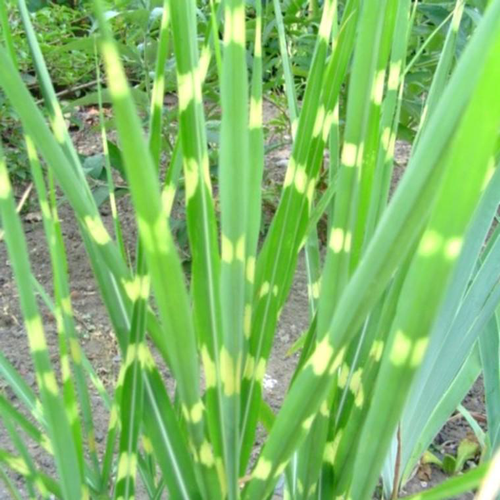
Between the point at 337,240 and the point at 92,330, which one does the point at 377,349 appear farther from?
the point at 92,330

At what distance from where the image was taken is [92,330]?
147cm

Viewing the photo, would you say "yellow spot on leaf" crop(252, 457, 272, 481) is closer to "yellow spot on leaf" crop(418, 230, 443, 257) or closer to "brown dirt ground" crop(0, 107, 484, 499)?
"yellow spot on leaf" crop(418, 230, 443, 257)

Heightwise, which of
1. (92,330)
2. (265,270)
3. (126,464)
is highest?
(265,270)

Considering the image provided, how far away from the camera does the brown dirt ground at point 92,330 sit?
1.22 meters

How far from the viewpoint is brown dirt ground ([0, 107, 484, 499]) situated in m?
1.22

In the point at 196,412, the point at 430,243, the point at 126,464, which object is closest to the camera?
the point at 430,243

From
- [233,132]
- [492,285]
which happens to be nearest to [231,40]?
[233,132]

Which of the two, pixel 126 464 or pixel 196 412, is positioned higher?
pixel 196 412

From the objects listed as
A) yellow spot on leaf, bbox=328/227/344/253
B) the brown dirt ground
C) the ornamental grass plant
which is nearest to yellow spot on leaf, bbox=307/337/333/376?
the ornamental grass plant

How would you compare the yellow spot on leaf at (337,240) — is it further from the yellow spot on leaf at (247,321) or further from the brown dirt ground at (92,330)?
the brown dirt ground at (92,330)

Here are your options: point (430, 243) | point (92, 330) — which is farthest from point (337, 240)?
point (92, 330)

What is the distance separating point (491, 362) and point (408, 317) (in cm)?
52

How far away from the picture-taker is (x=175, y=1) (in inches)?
15.3

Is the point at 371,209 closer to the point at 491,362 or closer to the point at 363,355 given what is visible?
the point at 363,355
